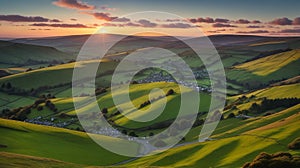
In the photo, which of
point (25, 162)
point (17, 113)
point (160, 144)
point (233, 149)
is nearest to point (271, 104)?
point (160, 144)

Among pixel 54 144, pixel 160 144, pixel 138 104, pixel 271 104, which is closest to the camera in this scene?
pixel 54 144

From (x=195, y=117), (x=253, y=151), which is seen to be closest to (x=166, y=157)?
(x=253, y=151)

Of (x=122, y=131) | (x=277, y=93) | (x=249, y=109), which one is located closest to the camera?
(x=122, y=131)

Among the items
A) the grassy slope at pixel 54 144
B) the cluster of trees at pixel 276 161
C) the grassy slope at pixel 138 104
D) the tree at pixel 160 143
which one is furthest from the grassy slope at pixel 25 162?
the grassy slope at pixel 138 104

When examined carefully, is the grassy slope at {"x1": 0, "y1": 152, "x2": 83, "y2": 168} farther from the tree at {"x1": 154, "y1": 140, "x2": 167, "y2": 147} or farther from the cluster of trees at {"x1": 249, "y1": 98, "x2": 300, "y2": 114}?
the cluster of trees at {"x1": 249, "y1": 98, "x2": 300, "y2": 114}

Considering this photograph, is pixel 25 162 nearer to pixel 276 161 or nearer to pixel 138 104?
pixel 276 161

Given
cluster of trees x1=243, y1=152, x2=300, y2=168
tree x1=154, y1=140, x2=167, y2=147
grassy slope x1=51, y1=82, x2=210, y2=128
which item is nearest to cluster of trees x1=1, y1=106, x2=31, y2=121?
grassy slope x1=51, y1=82, x2=210, y2=128

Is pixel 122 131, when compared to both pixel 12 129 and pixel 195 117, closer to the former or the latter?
pixel 195 117

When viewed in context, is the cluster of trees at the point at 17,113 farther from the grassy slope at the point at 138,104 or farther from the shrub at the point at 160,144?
the shrub at the point at 160,144
